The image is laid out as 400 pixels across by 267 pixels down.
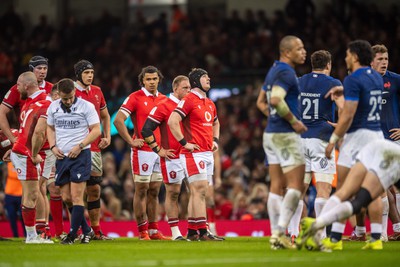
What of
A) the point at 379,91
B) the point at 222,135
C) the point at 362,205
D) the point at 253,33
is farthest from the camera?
the point at 253,33

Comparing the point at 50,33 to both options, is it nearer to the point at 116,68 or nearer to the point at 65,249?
the point at 116,68

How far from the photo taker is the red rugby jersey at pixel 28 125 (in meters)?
14.8

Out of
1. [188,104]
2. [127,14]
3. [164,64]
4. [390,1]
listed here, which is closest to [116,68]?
[164,64]

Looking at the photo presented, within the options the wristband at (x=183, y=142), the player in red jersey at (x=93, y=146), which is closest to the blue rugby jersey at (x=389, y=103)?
the wristband at (x=183, y=142)

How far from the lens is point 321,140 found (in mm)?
14188

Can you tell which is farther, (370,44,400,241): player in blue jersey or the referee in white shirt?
(370,44,400,241): player in blue jersey

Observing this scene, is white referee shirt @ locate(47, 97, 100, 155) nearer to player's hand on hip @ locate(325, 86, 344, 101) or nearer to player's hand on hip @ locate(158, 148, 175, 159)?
player's hand on hip @ locate(158, 148, 175, 159)

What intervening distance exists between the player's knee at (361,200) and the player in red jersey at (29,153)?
5422 mm

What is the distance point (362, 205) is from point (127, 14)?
78.1ft

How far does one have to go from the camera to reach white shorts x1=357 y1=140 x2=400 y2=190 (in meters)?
11.5

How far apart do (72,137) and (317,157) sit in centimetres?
371

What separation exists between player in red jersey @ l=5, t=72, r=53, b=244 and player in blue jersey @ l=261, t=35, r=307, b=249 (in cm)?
424

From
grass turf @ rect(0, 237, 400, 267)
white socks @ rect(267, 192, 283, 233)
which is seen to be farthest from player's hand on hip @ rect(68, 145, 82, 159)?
white socks @ rect(267, 192, 283, 233)

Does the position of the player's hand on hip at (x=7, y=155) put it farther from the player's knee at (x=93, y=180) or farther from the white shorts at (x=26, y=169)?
the player's knee at (x=93, y=180)
